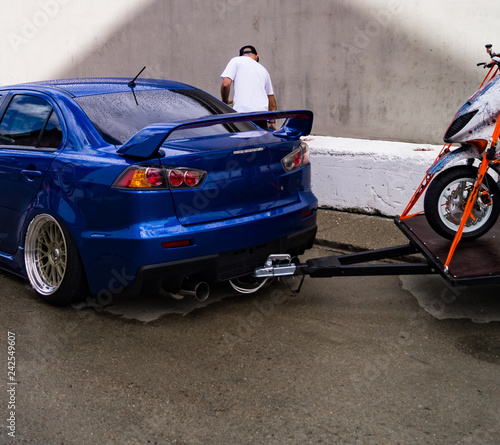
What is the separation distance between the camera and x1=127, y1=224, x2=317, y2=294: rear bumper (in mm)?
3908

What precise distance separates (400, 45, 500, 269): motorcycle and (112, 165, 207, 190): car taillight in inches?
66.6

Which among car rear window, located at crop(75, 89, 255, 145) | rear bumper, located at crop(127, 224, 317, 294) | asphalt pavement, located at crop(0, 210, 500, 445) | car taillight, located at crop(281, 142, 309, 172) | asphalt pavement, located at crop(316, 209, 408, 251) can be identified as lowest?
asphalt pavement, located at crop(316, 209, 408, 251)

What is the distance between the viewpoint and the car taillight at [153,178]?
3889mm

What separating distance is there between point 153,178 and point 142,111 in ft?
2.97

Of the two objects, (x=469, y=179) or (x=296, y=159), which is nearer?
(x=469, y=179)

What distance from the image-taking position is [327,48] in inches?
313

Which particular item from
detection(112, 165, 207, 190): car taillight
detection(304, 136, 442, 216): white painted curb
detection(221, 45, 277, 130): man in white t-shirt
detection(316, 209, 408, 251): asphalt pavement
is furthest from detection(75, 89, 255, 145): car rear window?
detection(221, 45, 277, 130): man in white t-shirt

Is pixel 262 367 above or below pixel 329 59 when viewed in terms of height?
below

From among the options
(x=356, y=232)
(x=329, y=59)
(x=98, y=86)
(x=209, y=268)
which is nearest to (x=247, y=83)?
(x=329, y=59)

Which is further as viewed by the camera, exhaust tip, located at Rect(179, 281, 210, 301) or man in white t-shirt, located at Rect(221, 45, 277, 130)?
man in white t-shirt, located at Rect(221, 45, 277, 130)

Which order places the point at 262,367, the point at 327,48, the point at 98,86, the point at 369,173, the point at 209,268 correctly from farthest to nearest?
1. the point at 327,48
2. the point at 369,173
3. the point at 98,86
4. the point at 209,268
5. the point at 262,367

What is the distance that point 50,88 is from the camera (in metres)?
4.81

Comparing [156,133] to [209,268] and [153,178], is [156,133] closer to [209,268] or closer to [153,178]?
[153,178]

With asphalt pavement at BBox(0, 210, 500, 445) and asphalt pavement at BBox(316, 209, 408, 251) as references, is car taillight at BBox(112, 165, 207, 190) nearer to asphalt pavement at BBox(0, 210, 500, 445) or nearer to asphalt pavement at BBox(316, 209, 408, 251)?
asphalt pavement at BBox(0, 210, 500, 445)
